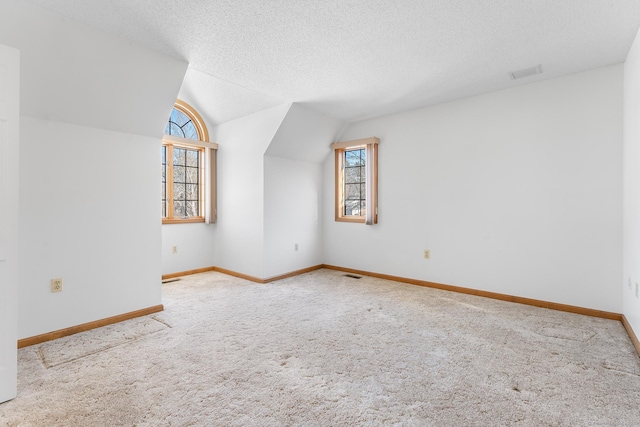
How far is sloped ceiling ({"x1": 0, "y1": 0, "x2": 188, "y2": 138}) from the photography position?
2.10m

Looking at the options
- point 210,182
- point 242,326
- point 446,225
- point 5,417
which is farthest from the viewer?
point 210,182

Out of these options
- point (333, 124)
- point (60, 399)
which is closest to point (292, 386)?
point (60, 399)

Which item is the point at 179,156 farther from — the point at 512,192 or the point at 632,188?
the point at 632,188

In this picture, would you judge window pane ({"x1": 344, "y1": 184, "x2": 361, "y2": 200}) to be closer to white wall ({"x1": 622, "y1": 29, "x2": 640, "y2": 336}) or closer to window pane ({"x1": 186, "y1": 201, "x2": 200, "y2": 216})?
window pane ({"x1": 186, "y1": 201, "x2": 200, "y2": 216})

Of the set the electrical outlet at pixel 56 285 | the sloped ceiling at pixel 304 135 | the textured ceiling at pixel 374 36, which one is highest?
the textured ceiling at pixel 374 36

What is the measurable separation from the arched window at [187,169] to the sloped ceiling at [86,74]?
1.68m

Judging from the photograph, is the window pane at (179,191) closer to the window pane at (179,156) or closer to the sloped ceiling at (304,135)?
the window pane at (179,156)

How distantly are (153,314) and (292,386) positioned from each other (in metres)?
1.92

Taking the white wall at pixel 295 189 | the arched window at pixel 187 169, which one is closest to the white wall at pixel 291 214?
the white wall at pixel 295 189

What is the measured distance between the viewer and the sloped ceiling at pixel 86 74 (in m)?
2.10

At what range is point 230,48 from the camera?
263 cm

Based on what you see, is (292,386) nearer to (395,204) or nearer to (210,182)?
(395,204)

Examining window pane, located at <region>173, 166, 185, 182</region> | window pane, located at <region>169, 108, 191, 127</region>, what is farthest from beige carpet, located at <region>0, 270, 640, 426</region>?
window pane, located at <region>169, 108, 191, 127</region>

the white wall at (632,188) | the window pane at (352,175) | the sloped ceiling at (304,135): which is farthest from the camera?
the window pane at (352,175)
